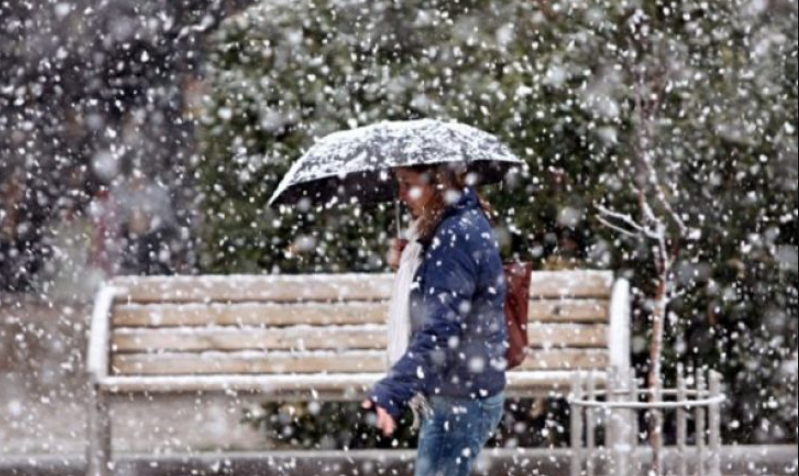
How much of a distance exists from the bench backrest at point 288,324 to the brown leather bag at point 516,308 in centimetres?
257

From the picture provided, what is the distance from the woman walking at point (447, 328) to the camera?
4898 millimetres

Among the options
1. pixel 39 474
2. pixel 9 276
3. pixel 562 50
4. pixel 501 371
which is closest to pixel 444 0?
pixel 562 50

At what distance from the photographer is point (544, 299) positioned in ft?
26.9

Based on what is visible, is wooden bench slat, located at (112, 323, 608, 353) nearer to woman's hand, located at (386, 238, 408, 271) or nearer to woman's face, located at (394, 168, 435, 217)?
woman's hand, located at (386, 238, 408, 271)

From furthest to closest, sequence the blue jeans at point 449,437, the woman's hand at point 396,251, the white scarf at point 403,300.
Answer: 1. the woman's hand at point 396,251
2. the white scarf at point 403,300
3. the blue jeans at point 449,437

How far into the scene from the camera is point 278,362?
8.08 m

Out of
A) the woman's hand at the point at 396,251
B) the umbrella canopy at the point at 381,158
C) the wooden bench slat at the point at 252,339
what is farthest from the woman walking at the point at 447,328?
the wooden bench slat at the point at 252,339

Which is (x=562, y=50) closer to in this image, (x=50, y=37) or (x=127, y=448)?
(x=127, y=448)

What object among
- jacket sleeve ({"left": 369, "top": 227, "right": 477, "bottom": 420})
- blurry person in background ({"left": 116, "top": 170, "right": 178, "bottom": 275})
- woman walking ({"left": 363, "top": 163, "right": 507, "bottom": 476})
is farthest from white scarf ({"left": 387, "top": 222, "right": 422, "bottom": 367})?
blurry person in background ({"left": 116, "top": 170, "right": 178, "bottom": 275})

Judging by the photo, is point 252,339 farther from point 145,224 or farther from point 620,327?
point 145,224

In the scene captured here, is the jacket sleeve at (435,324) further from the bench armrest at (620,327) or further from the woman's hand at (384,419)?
the bench armrest at (620,327)

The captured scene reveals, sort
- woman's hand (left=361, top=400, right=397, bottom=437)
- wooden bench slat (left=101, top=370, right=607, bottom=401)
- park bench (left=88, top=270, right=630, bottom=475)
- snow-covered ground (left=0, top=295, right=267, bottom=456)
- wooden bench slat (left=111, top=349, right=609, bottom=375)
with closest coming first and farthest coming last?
woman's hand (left=361, top=400, right=397, bottom=437) → wooden bench slat (left=101, top=370, right=607, bottom=401) → park bench (left=88, top=270, right=630, bottom=475) → wooden bench slat (left=111, top=349, right=609, bottom=375) → snow-covered ground (left=0, top=295, right=267, bottom=456)

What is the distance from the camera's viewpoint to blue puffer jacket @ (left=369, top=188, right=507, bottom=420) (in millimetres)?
4875

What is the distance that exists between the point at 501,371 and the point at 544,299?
307 cm
